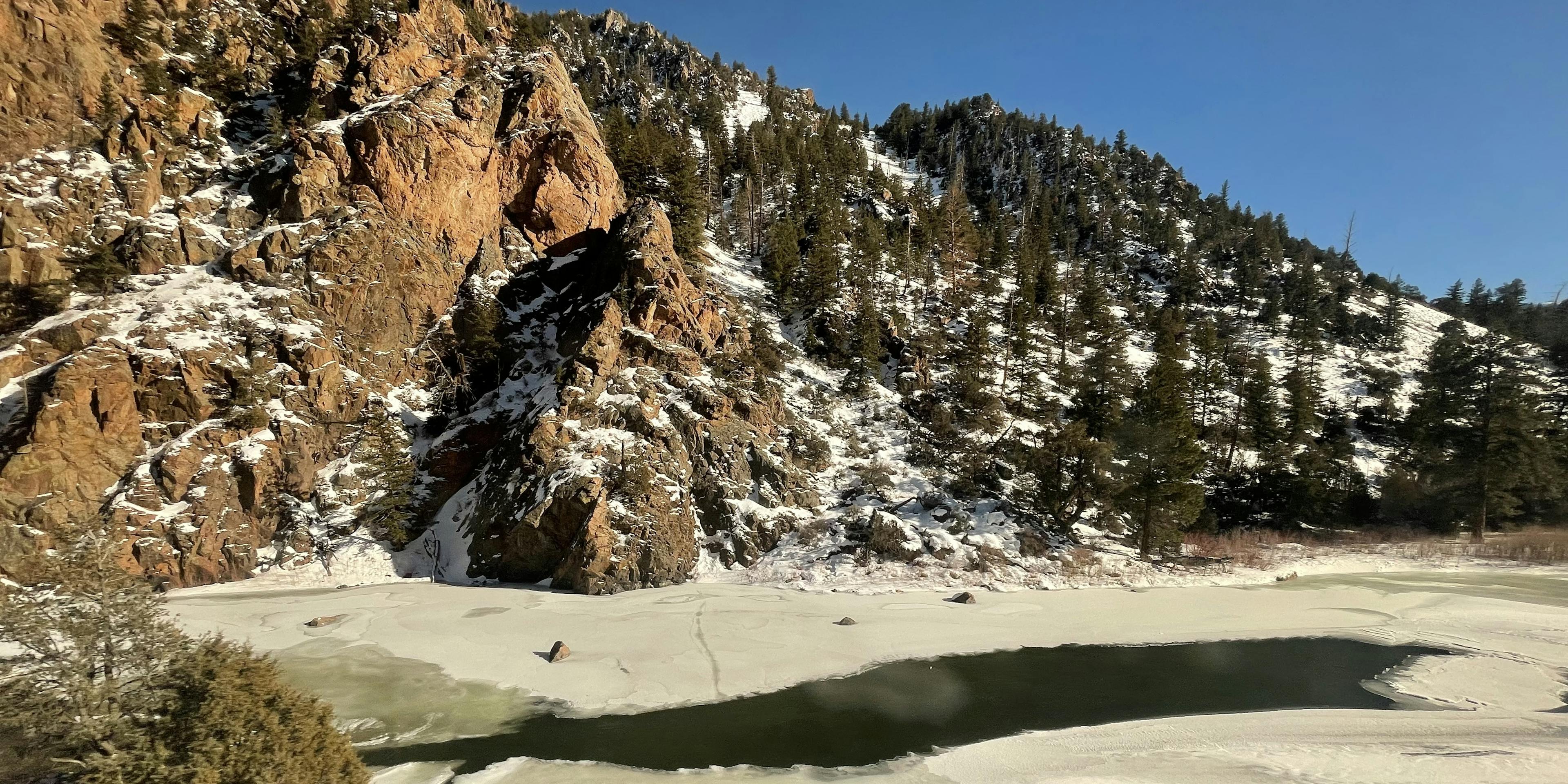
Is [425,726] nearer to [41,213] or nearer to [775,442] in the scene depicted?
[775,442]

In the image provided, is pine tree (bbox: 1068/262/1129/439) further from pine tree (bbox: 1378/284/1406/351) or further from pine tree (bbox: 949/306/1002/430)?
pine tree (bbox: 1378/284/1406/351)

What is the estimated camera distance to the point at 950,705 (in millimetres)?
14211

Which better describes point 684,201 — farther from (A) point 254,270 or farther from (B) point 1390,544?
(B) point 1390,544

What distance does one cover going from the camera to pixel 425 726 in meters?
12.7

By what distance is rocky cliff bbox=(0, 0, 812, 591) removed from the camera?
22453mm

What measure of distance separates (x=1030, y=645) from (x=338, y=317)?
1334 inches

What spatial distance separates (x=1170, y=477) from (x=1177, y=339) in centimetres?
3563

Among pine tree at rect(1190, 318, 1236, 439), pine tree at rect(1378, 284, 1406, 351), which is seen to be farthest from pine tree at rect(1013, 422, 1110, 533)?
pine tree at rect(1378, 284, 1406, 351)

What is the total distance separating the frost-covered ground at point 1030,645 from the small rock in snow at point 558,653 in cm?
38

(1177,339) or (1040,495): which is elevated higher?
(1177,339)

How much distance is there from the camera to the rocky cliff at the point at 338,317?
22453 millimetres

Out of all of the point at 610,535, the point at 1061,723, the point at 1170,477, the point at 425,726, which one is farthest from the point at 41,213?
the point at 1170,477

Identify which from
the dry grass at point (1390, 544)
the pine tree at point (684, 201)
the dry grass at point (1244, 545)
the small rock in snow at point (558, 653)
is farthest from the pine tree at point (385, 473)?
the dry grass at point (1390, 544)

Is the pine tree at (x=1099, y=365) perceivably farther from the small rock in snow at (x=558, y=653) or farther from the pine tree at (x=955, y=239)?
the small rock in snow at (x=558, y=653)
